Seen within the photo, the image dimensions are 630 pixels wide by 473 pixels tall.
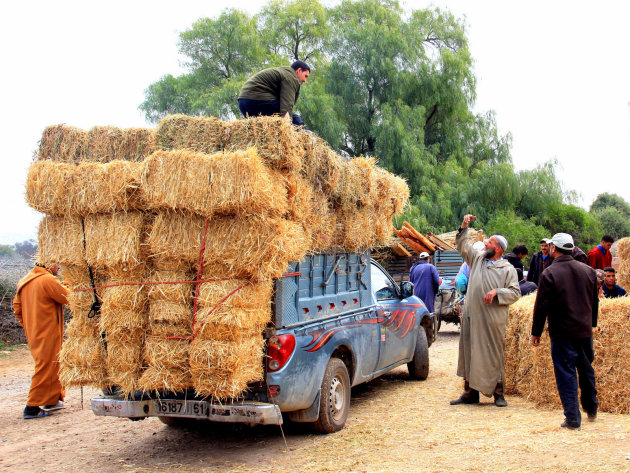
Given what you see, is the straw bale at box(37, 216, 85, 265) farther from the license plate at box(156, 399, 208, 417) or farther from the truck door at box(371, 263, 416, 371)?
the truck door at box(371, 263, 416, 371)

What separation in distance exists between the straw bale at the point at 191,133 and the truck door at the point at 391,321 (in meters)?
3.24

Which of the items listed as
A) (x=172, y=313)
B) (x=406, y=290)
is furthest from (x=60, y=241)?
(x=406, y=290)

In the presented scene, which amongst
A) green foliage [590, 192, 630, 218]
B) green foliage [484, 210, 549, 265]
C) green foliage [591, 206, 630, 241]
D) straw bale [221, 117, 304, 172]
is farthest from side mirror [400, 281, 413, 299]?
green foliage [590, 192, 630, 218]

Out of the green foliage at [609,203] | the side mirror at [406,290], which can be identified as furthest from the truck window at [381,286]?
the green foliage at [609,203]

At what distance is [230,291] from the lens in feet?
16.8

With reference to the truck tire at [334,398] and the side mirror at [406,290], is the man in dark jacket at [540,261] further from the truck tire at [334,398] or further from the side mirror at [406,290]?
the truck tire at [334,398]

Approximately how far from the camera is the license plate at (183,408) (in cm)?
520

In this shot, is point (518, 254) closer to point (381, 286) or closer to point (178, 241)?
point (381, 286)

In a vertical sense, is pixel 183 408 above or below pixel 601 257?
below

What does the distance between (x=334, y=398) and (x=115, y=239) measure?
2789 millimetres

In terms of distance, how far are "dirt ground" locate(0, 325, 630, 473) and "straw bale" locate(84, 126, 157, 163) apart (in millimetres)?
2975

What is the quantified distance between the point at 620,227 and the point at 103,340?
5072cm

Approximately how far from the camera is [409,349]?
8.59 metres

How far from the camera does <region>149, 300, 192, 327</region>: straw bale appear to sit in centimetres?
520
